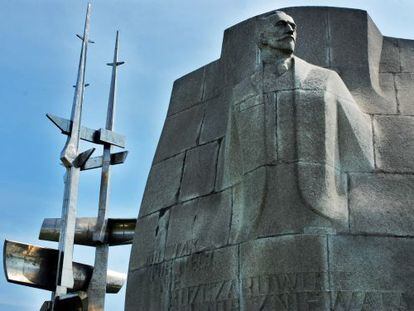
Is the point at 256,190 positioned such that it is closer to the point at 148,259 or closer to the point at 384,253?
the point at 384,253

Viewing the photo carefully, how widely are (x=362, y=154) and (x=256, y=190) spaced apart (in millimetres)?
1078

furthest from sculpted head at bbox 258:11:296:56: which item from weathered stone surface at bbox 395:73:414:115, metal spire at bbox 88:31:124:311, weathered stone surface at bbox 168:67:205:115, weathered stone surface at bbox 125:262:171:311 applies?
metal spire at bbox 88:31:124:311

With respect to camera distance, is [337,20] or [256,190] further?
[337,20]

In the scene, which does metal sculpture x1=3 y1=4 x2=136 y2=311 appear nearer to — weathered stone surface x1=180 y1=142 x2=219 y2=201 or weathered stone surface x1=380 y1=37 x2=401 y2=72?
weathered stone surface x1=180 y1=142 x2=219 y2=201

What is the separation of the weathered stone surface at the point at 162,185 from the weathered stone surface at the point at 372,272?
2414 millimetres

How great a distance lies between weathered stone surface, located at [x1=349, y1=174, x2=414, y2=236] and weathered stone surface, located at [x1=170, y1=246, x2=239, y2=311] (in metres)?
1.20

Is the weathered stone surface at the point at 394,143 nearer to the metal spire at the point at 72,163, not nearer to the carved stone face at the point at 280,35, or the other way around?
the carved stone face at the point at 280,35

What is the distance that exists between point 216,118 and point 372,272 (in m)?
2.72

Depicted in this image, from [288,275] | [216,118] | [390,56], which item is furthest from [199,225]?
[390,56]

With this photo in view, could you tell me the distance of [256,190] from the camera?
6535 mm

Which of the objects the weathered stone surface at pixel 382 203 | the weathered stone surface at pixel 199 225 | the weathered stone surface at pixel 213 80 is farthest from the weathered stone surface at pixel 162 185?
the weathered stone surface at pixel 382 203

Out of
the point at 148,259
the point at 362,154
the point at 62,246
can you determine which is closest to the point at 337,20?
the point at 362,154

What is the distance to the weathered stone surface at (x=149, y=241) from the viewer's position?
25.7 ft

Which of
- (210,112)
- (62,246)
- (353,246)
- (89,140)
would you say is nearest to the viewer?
(353,246)
